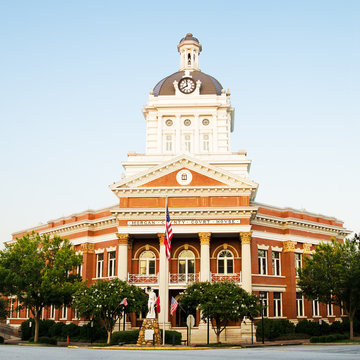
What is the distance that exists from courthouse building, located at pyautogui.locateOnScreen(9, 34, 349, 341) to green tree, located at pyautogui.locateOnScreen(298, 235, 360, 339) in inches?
199

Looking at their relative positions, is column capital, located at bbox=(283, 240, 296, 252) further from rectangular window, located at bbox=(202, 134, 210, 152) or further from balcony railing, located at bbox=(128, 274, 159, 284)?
rectangular window, located at bbox=(202, 134, 210, 152)

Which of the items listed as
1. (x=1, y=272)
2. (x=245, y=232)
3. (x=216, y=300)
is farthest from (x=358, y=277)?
(x=1, y=272)

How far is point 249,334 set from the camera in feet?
138

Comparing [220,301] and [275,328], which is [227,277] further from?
[220,301]

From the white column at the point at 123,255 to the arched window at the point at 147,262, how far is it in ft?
8.84

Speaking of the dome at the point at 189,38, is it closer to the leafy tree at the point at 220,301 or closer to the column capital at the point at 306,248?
the column capital at the point at 306,248

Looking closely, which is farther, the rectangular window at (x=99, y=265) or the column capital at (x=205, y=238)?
the rectangular window at (x=99, y=265)

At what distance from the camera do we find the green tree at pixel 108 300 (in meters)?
38.4

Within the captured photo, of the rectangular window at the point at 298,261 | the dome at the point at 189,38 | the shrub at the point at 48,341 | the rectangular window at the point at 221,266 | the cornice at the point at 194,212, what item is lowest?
the shrub at the point at 48,341

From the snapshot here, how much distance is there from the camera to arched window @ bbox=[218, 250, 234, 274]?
46375mm

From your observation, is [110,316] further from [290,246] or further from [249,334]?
[290,246]

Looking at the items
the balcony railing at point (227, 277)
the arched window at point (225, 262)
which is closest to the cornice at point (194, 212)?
the arched window at point (225, 262)

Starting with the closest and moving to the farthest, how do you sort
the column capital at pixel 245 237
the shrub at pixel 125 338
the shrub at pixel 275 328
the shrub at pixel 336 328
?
the shrub at pixel 125 338 < the shrub at pixel 275 328 < the column capital at pixel 245 237 < the shrub at pixel 336 328

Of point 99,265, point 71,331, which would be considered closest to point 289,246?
point 99,265
